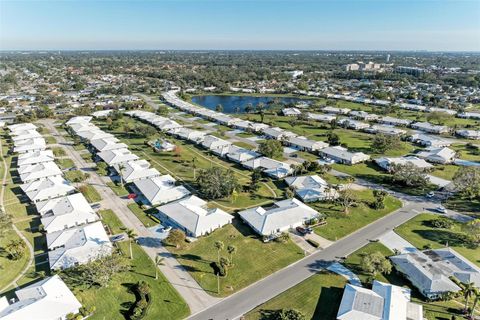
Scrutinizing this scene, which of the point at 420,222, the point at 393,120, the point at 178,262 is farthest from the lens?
the point at 393,120

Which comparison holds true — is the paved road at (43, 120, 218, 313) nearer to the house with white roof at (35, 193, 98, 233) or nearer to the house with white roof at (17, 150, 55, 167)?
the house with white roof at (35, 193, 98, 233)

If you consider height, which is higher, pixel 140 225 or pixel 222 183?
pixel 222 183

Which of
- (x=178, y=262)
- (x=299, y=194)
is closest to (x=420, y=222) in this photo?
(x=299, y=194)

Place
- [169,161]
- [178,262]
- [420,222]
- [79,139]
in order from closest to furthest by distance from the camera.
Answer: [178,262] → [420,222] → [169,161] → [79,139]

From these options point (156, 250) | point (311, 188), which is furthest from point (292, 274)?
point (311, 188)

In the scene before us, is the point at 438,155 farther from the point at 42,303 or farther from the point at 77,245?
the point at 42,303

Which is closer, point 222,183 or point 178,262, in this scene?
point 178,262

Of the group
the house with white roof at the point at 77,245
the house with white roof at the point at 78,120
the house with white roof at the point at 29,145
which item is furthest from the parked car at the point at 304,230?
the house with white roof at the point at 78,120

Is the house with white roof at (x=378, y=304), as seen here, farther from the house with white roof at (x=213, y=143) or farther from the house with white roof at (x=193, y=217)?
the house with white roof at (x=213, y=143)

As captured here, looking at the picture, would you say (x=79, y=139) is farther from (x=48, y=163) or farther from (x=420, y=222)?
(x=420, y=222)
